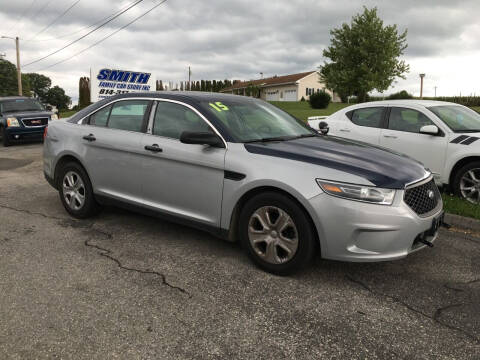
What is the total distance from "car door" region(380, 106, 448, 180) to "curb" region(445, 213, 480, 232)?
1.40 meters

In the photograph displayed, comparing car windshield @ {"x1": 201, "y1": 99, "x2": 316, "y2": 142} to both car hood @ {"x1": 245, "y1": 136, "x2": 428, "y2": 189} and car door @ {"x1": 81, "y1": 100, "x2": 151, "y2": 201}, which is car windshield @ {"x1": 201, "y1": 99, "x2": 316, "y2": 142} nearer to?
car hood @ {"x1": 245, "y1": 136, "x2": 428, "y2": 189}

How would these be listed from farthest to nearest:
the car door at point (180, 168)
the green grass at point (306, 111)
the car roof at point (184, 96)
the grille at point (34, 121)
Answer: the green grass at point (306, 111) < the grille at point (34, 121) < the car roof at point (184, 96) < the car door at point (180, 168)

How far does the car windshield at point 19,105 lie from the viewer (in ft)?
53.6

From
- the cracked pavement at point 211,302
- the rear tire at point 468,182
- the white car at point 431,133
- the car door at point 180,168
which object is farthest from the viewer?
the white car at point 431,133

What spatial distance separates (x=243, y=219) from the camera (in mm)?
3877

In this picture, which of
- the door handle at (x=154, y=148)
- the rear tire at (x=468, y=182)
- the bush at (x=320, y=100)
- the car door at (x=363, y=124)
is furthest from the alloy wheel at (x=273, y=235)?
the bush at (x=320, y=100)

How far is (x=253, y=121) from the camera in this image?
448 cm

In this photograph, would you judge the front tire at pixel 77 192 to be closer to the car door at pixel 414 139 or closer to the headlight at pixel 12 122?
the car door at pixel 414 139

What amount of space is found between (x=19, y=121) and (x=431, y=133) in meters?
13.9

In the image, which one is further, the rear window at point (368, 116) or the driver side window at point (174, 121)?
the rear window at point (368, 116)

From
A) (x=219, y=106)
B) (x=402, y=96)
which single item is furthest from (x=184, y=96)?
(x=402, y=96)

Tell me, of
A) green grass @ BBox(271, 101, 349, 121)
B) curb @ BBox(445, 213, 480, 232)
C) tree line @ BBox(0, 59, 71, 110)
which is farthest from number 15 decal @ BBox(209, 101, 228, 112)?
tree line @ BBox(0, 59, 71, 110)

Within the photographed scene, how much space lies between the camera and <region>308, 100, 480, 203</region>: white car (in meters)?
6.44

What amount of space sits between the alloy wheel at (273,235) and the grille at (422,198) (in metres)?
0.97
